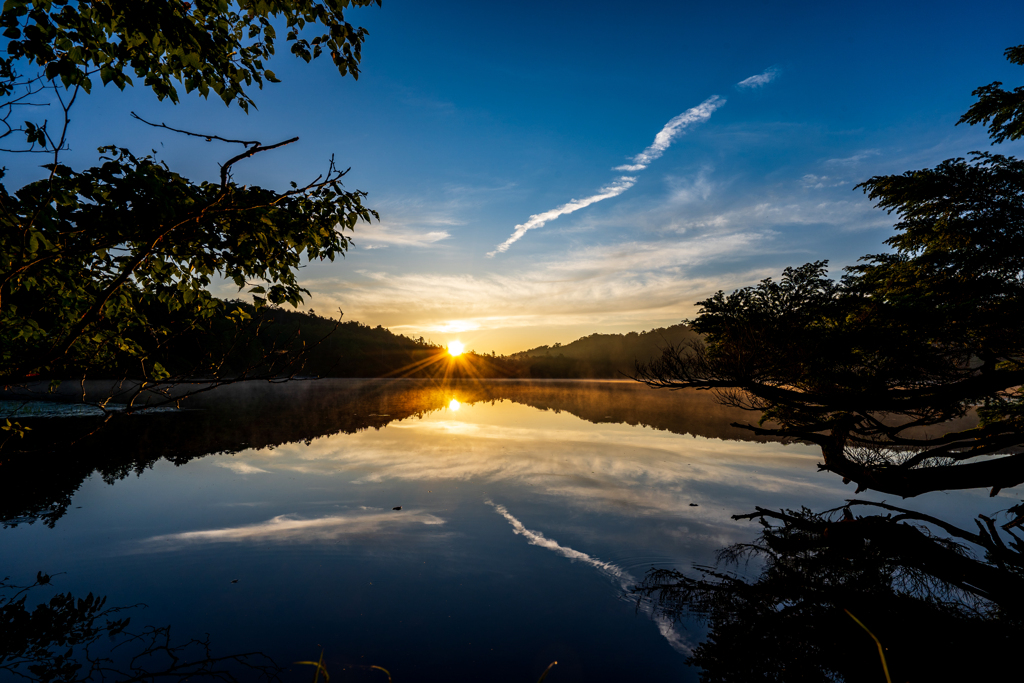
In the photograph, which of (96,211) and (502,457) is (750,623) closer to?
(96,211)

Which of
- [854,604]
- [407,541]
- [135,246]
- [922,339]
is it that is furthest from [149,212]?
[922,339]

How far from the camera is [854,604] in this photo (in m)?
6.56

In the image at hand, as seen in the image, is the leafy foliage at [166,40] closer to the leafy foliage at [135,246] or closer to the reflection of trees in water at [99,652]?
the leafy foliage at [135,246]

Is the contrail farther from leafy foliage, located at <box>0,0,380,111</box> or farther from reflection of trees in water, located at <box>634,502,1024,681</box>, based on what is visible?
leafy foliage, located at <box>0,0,380,111</box>

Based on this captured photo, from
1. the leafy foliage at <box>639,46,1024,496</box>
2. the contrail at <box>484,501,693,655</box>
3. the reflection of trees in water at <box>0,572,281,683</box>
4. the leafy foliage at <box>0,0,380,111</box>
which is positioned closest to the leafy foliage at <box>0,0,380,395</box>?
the leafy foliage at <box>0,0,380,111</box>

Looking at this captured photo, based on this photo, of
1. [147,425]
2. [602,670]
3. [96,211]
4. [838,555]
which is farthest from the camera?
[147,425]

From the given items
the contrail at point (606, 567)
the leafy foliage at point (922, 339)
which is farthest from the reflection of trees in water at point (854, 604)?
the leafy foliage at point (922, 339)

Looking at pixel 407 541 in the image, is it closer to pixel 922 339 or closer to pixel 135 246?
pixel 135 246

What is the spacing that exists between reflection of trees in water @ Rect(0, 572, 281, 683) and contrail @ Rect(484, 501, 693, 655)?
5100 mm

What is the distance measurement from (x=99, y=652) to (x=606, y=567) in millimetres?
7430

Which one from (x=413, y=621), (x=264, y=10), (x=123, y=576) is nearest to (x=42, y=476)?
(x=123, y=576)

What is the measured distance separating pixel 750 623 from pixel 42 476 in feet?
65.3

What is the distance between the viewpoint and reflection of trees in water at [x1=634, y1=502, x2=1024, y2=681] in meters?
5.29

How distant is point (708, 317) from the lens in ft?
43.8
